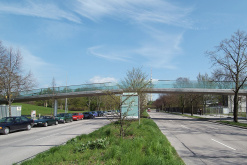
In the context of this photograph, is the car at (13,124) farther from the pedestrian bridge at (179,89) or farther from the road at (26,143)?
the pedestrian bridge at (179,89)

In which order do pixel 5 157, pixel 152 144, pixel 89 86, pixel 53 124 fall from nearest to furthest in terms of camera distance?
pixel 152 144, pixel 5 157, pixel 53 124, pixel 89 86

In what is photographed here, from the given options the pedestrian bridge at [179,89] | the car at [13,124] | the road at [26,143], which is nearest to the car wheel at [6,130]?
the car at [13,124]

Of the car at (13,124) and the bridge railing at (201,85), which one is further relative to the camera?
the bridge railing at (201,85)

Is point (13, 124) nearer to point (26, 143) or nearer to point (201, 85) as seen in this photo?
point (26, 143)

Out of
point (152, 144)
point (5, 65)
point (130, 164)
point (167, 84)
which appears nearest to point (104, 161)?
point (130, 164)

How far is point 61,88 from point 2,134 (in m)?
22.2

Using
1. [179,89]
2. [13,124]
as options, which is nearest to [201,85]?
[179,89]

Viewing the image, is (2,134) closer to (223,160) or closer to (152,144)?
(152,144)

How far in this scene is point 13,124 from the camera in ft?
61.7

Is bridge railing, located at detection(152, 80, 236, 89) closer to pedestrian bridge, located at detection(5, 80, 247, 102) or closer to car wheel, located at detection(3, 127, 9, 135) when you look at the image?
pedestrian bridge, located at detection(5, 80, 247, 102)

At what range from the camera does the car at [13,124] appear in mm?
17703

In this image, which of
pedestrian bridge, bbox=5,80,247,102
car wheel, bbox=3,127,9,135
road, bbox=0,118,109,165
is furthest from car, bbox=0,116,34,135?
pedestrian bridge, bbox=5,80,247,102

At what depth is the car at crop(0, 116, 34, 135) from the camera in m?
17.7

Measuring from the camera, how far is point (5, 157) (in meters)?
8.48
